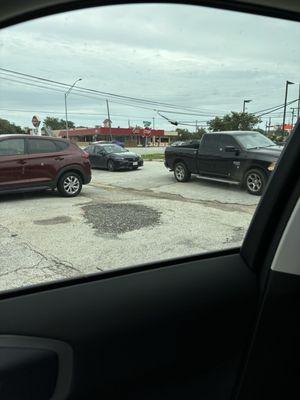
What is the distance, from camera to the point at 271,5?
1.76 metres

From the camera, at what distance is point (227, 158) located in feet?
10.6

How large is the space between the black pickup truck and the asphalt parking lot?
0.34 ft

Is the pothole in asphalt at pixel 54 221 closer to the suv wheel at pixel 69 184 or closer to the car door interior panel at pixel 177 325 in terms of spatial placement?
the suv wheel at pixel 69 184

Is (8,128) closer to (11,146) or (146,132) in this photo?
(11,146)

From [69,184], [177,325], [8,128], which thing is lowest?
[177,325]

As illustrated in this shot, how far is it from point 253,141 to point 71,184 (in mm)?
1251

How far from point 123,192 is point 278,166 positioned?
117 centimetres

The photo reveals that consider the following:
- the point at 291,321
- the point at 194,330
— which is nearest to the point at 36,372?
the point at 194,330

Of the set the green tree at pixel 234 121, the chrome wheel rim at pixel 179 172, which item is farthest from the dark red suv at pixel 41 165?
the green tree at pixel 234 121

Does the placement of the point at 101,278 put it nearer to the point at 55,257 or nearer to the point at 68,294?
the point at 68,294

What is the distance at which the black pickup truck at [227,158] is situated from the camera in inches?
102

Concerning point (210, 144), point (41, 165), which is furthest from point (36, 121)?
point (210, 144)

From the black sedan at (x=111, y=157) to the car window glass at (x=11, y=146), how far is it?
428 millimetres

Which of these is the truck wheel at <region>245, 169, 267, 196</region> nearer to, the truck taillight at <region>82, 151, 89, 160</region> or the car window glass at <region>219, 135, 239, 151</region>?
Result: the car window glass at <region>219, 135, 239, 151</region>
